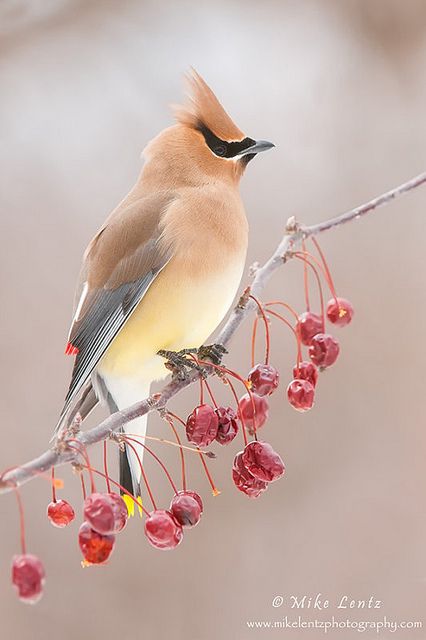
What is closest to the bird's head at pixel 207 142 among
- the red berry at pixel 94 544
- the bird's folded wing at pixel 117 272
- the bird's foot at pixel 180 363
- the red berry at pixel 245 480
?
the bird's folded wing at pixel 117 272

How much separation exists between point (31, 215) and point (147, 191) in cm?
161

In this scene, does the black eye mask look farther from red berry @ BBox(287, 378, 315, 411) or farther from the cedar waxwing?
red berry @ BBox(287, 378, 315, 411)

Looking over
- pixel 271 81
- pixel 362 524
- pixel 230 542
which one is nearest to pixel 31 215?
pixel 271 81

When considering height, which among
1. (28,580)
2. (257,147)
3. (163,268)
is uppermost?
(257,147)

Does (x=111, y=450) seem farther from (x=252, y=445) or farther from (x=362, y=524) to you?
(x=252, y=445)

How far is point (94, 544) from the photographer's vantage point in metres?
1.28

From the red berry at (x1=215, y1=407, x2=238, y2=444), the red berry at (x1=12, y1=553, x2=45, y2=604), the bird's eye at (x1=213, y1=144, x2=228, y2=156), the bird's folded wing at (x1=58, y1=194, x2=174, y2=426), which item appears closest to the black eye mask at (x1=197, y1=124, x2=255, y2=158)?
the bird's eye at (x1=213, y1=144, x2=228, y2=156)

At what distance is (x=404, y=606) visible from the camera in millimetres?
3002

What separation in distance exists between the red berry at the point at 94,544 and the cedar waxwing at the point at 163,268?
0.63 m

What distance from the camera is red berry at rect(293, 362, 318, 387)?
1.63 meters

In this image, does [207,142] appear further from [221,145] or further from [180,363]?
[180,363]

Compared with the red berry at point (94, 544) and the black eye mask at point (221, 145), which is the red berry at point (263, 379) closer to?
the red berry at point (94, 544)
